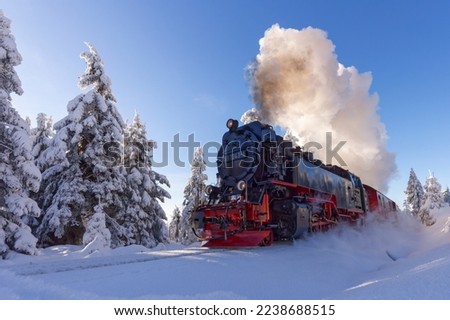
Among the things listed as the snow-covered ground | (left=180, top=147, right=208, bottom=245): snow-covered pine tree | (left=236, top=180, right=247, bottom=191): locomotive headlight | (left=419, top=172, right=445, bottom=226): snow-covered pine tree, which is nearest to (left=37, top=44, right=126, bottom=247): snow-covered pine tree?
(left=236, top=180, right=247, bottom=191): locomotive headlight

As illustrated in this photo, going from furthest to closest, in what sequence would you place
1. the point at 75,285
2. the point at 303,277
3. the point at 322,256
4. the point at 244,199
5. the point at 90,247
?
1. the point at 90,247
2. the point at 244,199
3. the point at 322,256
4. the point at 303,277
5. the point at 75,285

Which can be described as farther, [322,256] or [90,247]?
[90,247]

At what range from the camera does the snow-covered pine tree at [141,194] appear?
63.4 ft

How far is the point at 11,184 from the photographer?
12.3 metres

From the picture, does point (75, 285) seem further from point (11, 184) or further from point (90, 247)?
point (11, 184)

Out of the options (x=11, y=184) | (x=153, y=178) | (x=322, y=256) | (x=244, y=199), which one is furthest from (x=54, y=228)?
(x=322, y=256)

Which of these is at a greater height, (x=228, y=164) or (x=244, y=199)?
(x=228, y=164)

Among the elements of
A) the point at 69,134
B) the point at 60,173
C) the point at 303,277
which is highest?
the point at 69,134

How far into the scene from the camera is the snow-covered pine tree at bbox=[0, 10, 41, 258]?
12.2 metres

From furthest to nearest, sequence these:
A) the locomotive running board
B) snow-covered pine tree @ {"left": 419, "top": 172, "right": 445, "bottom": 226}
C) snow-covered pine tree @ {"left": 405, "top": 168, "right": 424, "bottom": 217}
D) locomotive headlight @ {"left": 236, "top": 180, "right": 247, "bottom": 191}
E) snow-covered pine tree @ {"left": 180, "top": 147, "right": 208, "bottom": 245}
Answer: snow-covered pine tree @ {"left": 405, "top": 168, "right": 424, "bottom": 217}, snow-covered pine tree @ {"left": 419, "top": 172, "right": 445, "bottom": 226}, snow-covered pine tree @ {"left": 180, "top": 147, "right": 208, "bottom": 245}, locomotive headlight @ {"left": 236, "top": 180, "right": 247, "bottom": 191}, the locomotive running board

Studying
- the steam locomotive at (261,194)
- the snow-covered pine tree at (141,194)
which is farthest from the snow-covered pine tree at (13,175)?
the steam locomotive at (261,194)

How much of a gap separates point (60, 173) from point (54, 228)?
324 centimetres

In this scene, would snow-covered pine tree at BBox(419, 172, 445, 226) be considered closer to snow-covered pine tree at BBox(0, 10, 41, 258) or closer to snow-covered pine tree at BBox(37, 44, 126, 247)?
snow-covered pine tree at BBox(37, 44, 126, 247)

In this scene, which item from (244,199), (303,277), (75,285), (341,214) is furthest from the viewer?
(341,214)
